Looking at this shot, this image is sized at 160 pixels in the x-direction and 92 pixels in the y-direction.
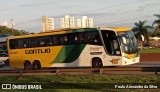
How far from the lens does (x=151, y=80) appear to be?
1739cm

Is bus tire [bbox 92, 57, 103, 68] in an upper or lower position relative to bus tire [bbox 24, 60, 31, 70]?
upper

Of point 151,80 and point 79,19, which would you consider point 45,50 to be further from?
point 79,19

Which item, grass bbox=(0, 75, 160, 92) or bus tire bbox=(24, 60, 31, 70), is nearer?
grass bbox=(0, 75, 160, 92)

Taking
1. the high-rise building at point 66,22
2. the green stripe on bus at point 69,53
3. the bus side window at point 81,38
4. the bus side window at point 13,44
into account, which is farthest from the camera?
the high-rise building at point 66,22

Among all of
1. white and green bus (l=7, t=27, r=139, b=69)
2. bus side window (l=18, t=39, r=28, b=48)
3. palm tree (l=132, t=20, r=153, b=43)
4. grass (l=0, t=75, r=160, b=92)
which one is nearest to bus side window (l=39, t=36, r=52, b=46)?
white and green bus (l=7, t=27, r=139, b=69)

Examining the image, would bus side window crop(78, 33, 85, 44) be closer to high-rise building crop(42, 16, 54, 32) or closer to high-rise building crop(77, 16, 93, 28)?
high-rise building crop(42, 16, 54, 32)

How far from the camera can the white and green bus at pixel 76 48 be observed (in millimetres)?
24875

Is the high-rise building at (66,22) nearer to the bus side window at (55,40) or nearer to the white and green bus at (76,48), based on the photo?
the white and green bus at (76,48)

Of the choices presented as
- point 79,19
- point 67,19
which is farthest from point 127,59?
point 79,19

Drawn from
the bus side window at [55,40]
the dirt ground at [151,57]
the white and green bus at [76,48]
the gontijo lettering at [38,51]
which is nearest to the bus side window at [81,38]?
the white and green bus at [76,48]

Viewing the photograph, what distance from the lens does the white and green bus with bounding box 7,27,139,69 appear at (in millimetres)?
24875

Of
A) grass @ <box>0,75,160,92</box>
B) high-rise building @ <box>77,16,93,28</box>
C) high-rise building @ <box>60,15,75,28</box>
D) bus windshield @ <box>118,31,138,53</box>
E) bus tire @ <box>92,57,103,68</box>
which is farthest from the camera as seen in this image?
high-rise building @ <box>77,16,93,28</box>

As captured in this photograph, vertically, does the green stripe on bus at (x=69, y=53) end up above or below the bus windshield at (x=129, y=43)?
below

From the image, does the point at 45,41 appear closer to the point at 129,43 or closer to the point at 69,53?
the point at 69,53
